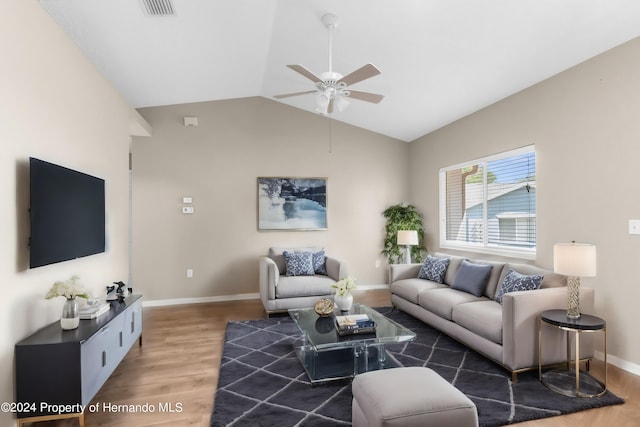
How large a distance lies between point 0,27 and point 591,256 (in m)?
4.28

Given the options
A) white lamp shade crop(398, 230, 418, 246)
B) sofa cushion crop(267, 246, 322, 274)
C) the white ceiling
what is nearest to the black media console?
the white ceiling

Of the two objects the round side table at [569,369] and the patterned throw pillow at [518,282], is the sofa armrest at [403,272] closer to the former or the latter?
the patterned throw pillow at [518,282]

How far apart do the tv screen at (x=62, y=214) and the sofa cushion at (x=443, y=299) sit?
11.4ft

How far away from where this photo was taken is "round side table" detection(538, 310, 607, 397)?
263 cm

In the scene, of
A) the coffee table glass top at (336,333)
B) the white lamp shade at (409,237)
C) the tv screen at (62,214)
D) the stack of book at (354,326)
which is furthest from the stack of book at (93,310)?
the white lamp shade at (409,237)

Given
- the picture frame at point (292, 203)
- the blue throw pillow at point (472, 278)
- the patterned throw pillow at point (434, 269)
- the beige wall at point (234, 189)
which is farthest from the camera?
the picture frame at point (292, 203)

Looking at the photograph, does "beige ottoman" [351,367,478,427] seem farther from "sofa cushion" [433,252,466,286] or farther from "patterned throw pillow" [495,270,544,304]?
"sofa cushion" [433,252,466,286]

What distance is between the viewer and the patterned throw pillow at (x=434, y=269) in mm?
4602

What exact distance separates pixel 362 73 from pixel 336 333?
2179mm

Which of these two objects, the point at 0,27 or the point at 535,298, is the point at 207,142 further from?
the point at 535,298

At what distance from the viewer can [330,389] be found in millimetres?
2730

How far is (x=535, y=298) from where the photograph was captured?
291 centimetres

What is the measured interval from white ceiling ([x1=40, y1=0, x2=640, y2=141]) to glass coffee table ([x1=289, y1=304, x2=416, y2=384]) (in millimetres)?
2763

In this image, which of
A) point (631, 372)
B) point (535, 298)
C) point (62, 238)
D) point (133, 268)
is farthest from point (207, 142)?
point (631, 372)
